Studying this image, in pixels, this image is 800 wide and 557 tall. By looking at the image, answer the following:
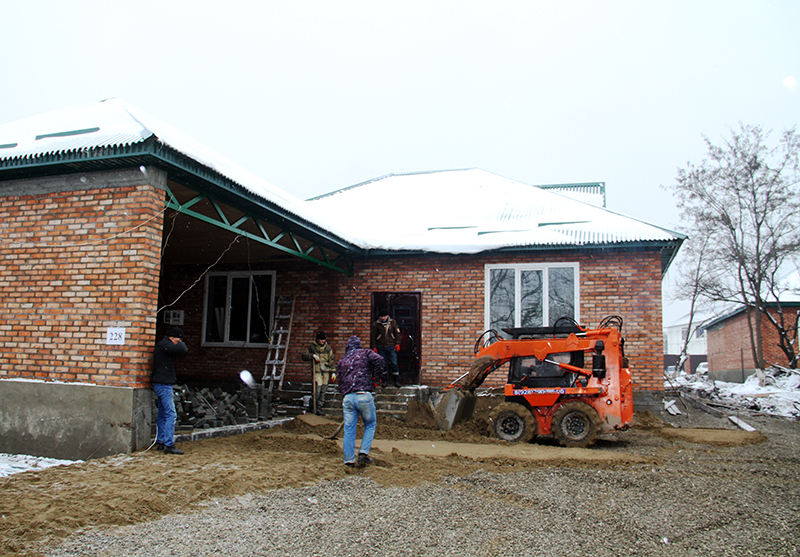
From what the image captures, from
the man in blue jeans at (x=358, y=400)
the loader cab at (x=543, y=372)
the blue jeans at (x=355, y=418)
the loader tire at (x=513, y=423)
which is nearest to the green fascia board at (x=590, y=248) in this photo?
the loader cab at (x=543, y=372)

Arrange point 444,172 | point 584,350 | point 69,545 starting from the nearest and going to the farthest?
point 69,545, point 584,350, point 444,172

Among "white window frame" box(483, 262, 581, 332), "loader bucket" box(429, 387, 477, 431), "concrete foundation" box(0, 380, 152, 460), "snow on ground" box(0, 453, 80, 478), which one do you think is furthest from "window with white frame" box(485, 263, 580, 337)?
"snow on ground" box(0, 453, 80, 478)

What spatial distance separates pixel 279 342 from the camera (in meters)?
13.1

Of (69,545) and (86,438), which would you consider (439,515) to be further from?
(86,438)

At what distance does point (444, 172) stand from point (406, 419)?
9907 mm

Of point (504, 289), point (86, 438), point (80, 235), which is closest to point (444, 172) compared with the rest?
point (504, 289)

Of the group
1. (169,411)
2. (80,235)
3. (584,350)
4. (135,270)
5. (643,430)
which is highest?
(80,235)

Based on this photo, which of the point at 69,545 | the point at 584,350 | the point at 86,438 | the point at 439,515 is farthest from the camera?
the point at 584,350

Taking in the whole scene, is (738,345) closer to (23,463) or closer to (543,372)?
(543,372)

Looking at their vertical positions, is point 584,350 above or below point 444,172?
below

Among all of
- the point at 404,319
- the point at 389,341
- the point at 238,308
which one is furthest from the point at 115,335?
the point at 404,319

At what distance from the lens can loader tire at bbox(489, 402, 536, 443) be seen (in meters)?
8.74

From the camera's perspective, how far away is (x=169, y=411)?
23.3ft

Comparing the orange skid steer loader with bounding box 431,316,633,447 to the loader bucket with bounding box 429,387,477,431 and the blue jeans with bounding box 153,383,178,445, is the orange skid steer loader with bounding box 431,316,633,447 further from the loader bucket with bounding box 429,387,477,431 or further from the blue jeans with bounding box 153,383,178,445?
the blue jeans with bounding box 153,383,178,445
